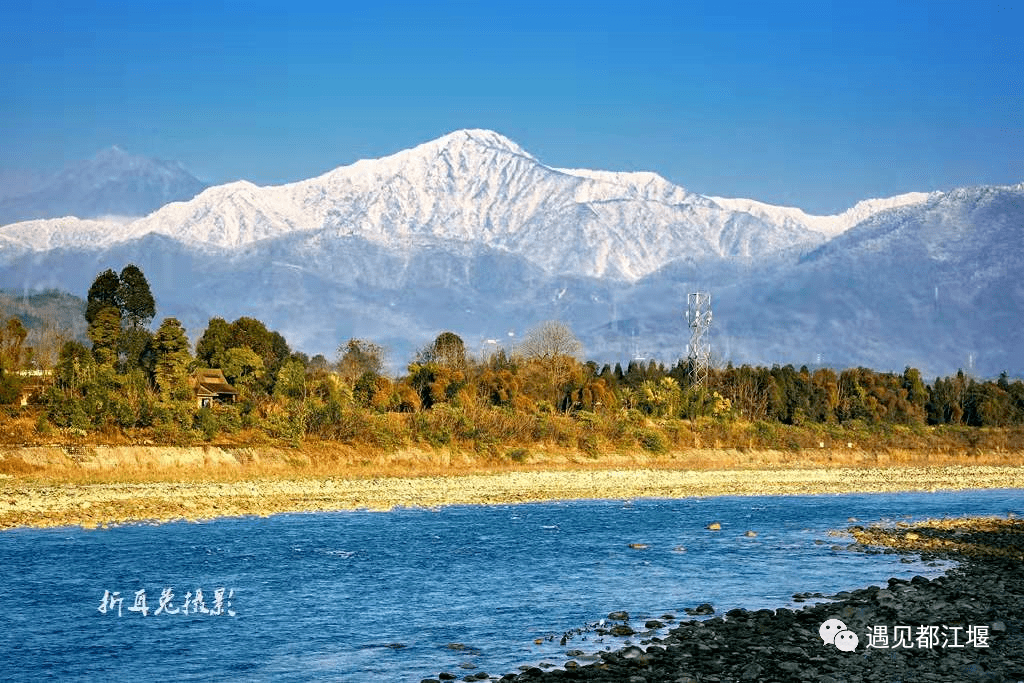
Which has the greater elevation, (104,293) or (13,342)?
(104,293)

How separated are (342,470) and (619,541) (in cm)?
3224

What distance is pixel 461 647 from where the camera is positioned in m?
28.6

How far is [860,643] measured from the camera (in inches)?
1058

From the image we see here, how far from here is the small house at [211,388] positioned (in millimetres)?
98875

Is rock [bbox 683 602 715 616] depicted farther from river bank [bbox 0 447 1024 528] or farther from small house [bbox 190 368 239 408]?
small house [bbox 190 368 239 408]

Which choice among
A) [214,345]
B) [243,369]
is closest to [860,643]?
[243,369]

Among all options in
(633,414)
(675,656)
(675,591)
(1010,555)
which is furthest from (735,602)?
(633,414)

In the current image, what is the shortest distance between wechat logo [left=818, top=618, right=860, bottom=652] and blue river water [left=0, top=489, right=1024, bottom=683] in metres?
4.80

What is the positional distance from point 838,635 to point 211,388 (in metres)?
83.4

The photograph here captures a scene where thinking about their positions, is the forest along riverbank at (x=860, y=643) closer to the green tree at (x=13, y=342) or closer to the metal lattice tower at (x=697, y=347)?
the green tree at (x=13, y=342)

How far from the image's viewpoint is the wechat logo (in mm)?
26467

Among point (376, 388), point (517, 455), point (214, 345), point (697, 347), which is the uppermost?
point (697, 347)

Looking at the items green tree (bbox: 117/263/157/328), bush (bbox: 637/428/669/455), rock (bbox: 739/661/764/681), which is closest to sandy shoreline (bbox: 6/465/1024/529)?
bush (bbox: 637/428/669/455)

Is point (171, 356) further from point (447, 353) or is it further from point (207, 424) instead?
point (447, 353)
